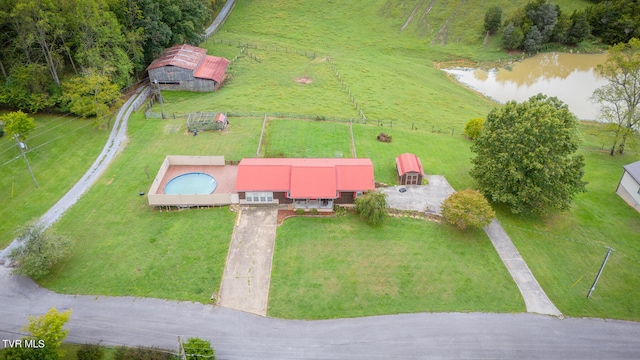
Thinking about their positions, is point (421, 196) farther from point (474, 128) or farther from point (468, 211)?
point (474, 128)

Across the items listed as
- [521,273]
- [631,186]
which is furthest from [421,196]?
[631,186]

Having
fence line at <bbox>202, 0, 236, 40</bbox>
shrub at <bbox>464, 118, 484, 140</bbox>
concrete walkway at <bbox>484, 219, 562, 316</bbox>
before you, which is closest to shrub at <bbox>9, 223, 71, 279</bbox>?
concrete walkway at <bbox>484, 219, 562, 316</bbox>

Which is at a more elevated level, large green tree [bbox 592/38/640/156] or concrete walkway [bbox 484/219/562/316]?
large green tree [bbox 592/38/640/156]

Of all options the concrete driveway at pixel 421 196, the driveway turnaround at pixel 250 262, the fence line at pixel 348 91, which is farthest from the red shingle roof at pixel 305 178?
the fence line at pixel 348 91

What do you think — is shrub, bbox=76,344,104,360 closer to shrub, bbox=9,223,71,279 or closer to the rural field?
the rural field

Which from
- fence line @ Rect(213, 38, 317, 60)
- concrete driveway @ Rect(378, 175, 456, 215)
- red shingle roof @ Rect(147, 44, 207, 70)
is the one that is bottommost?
concrete driveway @ Rect(378, 175, 456, 215)
